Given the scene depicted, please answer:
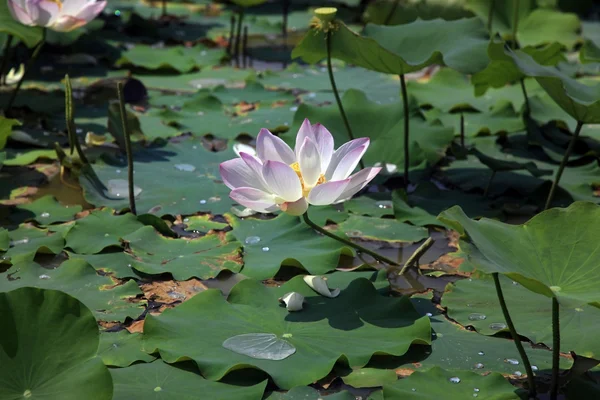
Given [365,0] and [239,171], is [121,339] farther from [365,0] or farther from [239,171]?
[365,0]

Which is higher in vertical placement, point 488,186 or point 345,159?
point 345,159

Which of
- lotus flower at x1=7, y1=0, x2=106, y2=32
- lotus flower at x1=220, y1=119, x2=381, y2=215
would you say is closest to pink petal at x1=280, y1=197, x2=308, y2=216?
lotus flower at x1=220, y1=119, x2=381, y2=215

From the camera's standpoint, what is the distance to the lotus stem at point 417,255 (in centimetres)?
197

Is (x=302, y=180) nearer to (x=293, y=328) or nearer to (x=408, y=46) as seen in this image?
(x=293, y=328)

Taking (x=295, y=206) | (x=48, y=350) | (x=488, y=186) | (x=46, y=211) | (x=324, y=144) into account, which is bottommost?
(x=46, y=211)

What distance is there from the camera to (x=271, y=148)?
1.80 meters

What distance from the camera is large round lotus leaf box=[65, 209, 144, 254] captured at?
2.10 metres

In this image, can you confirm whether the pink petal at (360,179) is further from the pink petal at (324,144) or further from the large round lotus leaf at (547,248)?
the large round lotus leaf at (547,248)

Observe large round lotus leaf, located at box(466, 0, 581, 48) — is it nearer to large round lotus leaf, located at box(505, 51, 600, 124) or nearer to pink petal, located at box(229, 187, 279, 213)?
large round lotus leaf, located at box(505, 51, 600, 124)

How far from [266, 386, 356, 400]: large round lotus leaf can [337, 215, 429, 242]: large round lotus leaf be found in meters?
0.86

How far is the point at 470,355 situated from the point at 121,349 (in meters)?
0.73

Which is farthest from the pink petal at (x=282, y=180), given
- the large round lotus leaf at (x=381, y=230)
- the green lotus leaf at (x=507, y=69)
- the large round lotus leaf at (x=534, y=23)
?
the large round lotus leaf at (x=534, y=23)

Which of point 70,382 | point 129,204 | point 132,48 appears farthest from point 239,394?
point 132,48

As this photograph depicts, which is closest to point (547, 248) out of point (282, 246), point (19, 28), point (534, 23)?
point (282, 246)
